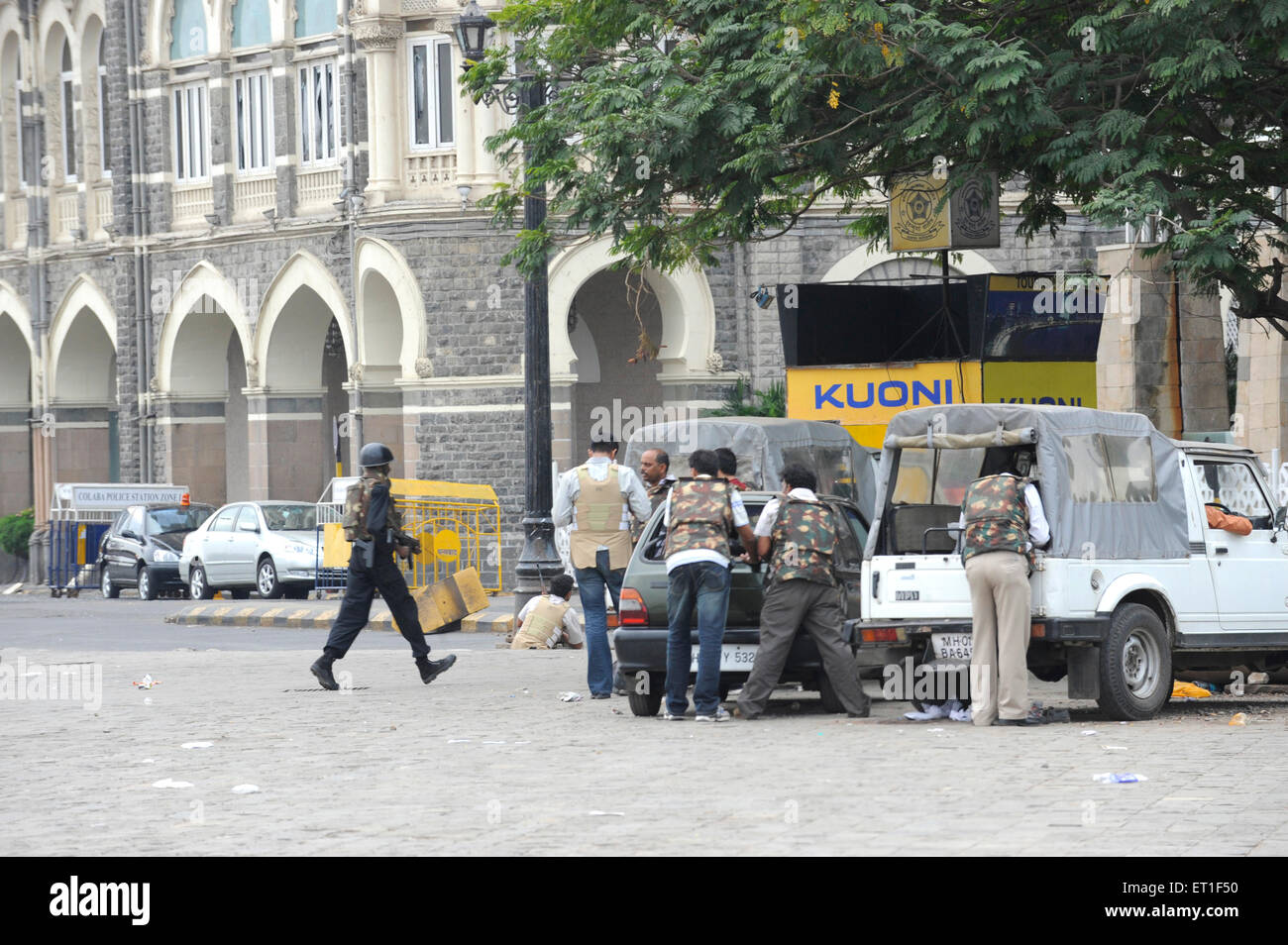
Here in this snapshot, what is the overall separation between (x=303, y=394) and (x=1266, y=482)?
25.6 m

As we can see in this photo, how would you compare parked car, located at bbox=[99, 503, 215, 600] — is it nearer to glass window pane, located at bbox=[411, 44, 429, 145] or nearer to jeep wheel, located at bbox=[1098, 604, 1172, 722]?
glass window pane, located at bbox=[411, 44, 429, 145]

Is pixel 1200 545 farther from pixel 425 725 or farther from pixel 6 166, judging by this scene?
pixel 6 166

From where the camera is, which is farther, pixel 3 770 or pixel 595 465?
pixel 595 465

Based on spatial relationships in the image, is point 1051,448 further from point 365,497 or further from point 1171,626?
point 365,497

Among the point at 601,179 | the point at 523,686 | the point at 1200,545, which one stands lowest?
the point at 523,686

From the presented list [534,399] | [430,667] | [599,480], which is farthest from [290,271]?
[599,480]

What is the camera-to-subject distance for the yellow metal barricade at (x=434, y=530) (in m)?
26.7

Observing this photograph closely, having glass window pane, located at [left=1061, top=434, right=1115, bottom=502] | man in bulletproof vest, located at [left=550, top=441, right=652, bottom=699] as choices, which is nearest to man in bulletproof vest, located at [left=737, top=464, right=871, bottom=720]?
glass window pane, located at [left=1061, top=434, right=1115, bottom=502]

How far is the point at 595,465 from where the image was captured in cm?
1428

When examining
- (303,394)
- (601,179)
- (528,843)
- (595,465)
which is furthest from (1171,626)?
(303,394)

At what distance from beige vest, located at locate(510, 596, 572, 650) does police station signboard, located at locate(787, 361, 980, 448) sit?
3.08m

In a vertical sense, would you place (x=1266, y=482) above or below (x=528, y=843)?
above
